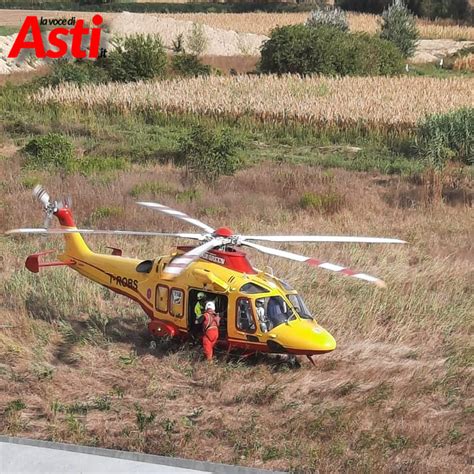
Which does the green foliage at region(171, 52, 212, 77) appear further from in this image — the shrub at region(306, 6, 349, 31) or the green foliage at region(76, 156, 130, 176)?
the green foliage at region(76, 156, 130, 176)

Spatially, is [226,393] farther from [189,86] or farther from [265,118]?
[189,86]

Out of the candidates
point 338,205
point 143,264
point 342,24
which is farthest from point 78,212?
point 342,24

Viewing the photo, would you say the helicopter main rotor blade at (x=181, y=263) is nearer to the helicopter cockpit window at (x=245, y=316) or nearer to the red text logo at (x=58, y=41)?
the helicopter cockpit window at (x=245, y=316)

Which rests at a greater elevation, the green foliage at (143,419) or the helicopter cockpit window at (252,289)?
the helicopter cockpit window at (252,289)

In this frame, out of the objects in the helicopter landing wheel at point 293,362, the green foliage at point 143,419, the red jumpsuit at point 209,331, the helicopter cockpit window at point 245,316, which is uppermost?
the helicopter cockpit window at point 245,316

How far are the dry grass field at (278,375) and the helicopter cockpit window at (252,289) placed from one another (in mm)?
1134

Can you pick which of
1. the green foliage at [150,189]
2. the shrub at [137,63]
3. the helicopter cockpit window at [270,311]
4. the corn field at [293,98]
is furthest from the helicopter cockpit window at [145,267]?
the shrub at [137,63]

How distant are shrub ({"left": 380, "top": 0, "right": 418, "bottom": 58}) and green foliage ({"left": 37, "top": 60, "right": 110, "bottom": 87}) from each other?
2058cm

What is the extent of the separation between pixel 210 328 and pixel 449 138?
53.8 ft

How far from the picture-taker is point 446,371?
442 inches

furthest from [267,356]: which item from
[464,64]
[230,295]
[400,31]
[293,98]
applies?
[400,31]

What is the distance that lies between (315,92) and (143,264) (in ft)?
76.4

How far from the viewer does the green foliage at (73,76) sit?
37.5 m

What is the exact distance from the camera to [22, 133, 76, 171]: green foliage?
77.9ft
